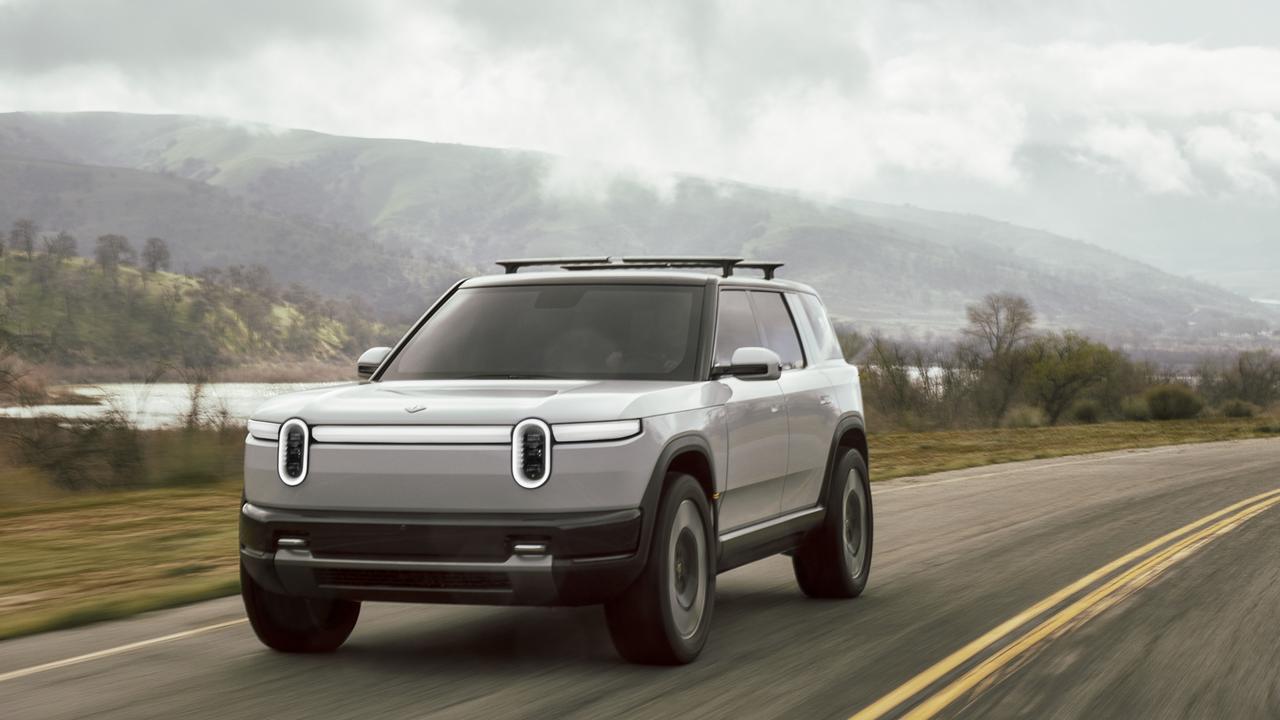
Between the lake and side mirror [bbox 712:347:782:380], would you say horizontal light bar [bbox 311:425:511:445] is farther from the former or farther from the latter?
the lake

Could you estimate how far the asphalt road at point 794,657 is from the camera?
640 cm

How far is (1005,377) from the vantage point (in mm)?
74438

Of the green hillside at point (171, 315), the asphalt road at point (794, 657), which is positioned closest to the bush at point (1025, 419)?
the asphalt road at point (794, 657)

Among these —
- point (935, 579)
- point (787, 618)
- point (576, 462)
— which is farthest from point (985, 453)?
point (576, 462)

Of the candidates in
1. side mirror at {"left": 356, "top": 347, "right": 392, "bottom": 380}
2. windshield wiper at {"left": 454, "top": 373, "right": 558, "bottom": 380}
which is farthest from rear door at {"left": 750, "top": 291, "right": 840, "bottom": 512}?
side mirror at {"left": 356, "top": 347, "right": 392, "bottom": 380}

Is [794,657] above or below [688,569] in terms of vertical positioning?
below

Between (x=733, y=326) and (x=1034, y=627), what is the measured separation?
8.14 ft

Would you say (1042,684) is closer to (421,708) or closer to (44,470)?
(421,708)

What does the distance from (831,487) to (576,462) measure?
11.0ft

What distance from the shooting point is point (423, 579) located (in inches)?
258

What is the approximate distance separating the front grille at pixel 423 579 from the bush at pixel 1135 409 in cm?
6088

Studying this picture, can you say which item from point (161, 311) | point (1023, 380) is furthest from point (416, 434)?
point (161, 311)

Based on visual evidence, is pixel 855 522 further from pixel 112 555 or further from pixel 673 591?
pixel 112 555

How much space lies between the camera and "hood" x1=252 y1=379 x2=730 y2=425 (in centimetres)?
659
